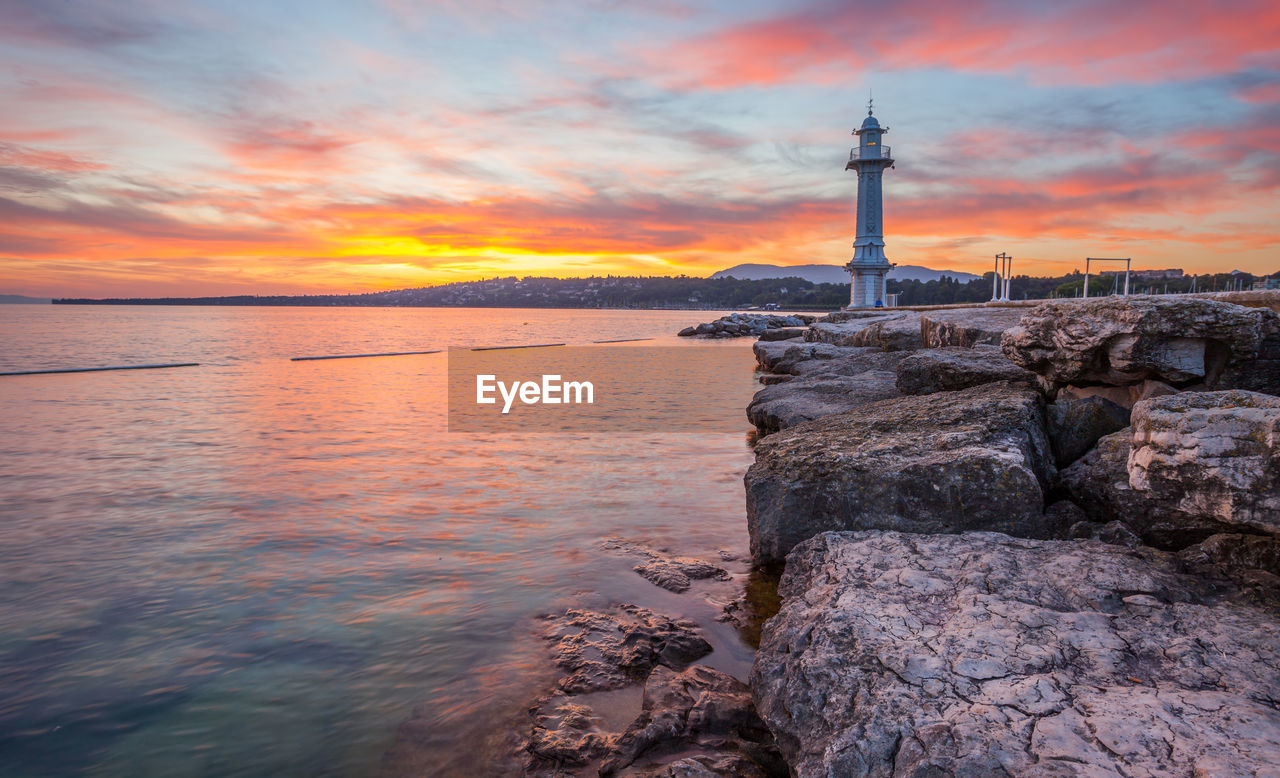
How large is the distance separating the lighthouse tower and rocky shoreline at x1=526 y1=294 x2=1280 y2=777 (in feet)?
209

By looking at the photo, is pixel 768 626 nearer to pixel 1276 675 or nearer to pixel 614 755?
pixel 614 755

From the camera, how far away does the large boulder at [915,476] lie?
446cm

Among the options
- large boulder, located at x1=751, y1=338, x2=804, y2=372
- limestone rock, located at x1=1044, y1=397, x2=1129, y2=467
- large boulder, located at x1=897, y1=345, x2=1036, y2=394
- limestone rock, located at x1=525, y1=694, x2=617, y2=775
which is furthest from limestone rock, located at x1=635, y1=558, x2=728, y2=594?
large boulder, located at x1=751, y1=338, x2=804, y2=372

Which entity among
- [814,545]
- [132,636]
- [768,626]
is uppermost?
[814,545]

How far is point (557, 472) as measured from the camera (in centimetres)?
997

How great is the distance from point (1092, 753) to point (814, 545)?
2216 millimetres

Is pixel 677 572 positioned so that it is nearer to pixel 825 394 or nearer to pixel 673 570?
pixel 673 570

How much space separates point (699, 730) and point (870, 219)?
69.5 metres

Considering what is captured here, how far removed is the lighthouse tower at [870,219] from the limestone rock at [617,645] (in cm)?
6550

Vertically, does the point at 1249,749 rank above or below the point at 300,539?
above

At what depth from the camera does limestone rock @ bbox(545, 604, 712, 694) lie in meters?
4.25

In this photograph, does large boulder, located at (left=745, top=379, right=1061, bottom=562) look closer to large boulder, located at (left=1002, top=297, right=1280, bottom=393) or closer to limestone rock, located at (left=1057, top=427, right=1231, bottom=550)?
limestone rock, located at (left=1057, top=427, right=1231, bottom=550)

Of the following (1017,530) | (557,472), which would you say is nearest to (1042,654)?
(1017,530)

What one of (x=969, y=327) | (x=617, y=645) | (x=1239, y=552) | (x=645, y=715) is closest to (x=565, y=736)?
(x=645, y=715)
